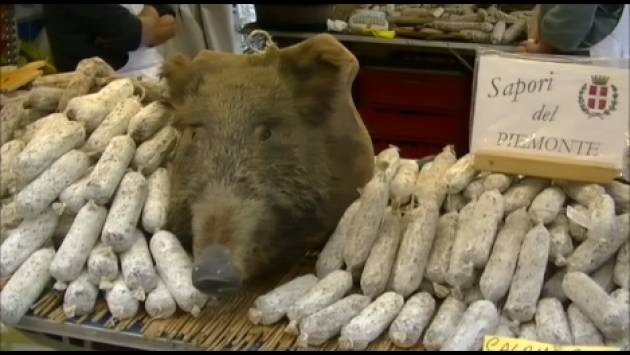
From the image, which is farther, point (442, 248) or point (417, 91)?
point (417, 91)

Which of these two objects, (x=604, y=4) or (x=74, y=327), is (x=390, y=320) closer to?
(x=74, y=327)

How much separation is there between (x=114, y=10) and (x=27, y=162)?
24.3 inches

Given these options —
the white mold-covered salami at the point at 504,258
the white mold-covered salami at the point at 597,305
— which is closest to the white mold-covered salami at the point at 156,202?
the white mold-covered salami at the point at 504,258

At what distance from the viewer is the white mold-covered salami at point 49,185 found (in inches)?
53.7

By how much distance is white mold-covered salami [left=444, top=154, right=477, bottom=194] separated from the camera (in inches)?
53.1

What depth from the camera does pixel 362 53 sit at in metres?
3.46

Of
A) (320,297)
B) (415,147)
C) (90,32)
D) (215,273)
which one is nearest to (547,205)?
(320,297)

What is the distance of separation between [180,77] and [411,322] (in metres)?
0.59

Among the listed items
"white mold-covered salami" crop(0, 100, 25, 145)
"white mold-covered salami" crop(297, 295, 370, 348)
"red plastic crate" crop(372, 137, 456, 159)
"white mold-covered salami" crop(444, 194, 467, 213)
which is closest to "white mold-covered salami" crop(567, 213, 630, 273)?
"white mold-covered salami" crop(444, 194, 467, 213)

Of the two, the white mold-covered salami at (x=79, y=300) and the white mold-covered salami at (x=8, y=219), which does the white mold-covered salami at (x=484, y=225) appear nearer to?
the white mold-covered salami at (x=79, y=300)

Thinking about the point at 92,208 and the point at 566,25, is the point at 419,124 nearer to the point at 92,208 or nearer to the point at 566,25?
the point at 566,25

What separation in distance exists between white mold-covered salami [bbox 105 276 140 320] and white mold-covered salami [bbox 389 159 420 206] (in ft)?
1.50

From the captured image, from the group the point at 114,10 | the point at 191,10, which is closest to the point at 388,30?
the point at 191,10

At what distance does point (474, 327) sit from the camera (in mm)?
1131
